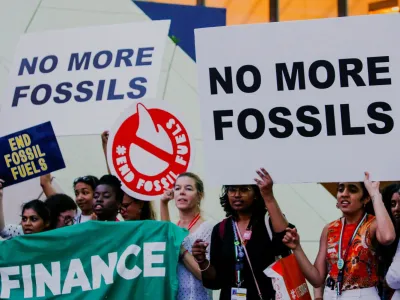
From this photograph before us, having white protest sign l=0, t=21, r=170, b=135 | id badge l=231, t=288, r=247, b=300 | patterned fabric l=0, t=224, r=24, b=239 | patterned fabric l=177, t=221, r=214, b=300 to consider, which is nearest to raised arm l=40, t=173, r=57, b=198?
patterned fabric l=0, t=224, r=24, b=239

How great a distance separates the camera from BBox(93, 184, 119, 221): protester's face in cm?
718

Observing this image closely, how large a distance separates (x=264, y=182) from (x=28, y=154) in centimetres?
239

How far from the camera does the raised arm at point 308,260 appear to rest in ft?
20.7

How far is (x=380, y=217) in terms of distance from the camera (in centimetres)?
604

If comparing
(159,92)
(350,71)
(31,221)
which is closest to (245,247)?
(350,71)

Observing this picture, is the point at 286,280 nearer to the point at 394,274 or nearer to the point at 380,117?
the point at 394,274

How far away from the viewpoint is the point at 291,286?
6.25 meters

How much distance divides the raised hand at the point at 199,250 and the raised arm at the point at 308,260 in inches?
20.0

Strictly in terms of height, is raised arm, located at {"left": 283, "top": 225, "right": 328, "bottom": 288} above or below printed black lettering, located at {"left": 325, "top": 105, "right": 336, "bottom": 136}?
below

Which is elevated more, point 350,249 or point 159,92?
point 159,92

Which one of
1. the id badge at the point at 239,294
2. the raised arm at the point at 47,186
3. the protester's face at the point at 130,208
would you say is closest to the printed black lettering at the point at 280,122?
the id badge at the point at 239,294

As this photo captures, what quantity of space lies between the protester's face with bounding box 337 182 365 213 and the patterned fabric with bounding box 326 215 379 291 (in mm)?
114

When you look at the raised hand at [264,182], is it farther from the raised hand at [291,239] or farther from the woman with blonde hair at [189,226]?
the woman with blonde hair at [189,226]

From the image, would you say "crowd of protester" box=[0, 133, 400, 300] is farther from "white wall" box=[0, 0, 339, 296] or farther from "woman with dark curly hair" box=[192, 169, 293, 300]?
"white wall" box=[0, 0, 339, 296]
